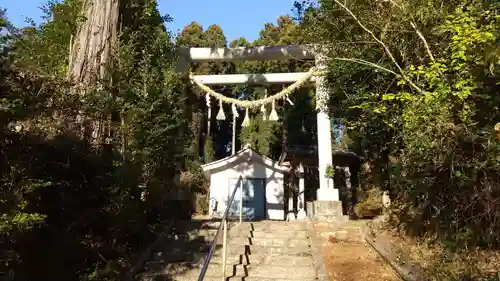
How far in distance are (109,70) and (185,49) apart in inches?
179

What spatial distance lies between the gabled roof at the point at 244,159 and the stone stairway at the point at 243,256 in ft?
26.2

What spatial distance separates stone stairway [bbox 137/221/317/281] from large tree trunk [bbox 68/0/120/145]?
7.20 feet

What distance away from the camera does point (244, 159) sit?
1588 cm

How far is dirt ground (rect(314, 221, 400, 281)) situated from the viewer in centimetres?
549

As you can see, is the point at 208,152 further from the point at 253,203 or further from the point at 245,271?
the point at 245,271

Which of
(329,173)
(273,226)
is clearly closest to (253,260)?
(273,226)

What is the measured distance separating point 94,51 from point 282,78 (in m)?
5.93

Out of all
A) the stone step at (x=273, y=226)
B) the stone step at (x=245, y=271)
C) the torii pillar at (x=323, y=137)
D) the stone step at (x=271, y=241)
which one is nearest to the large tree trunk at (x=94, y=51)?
the stone step at (x=245, y=271)

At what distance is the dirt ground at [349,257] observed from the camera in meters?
5.49

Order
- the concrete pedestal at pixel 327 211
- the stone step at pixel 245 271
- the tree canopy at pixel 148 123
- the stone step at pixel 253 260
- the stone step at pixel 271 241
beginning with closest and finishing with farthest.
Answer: the tree canopy at pixel 148 123, the stone step at pixel 245 271, the stone step at pixel 253 260, the stone step at pixel 271 241, the concrete pedestal at pixel 327 211

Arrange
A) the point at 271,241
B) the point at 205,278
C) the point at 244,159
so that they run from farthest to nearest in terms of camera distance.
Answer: the point at 244,159
the point at 271,241
the point at 205,278

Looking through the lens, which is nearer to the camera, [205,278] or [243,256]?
[205,278]

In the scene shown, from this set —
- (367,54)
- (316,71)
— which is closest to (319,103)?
(316,71)

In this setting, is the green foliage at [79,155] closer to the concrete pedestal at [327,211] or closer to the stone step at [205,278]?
the stone step at [205,278]
